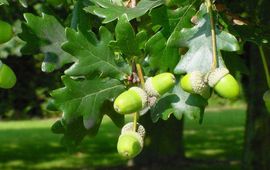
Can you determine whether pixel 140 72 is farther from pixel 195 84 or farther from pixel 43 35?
pixel 43 35

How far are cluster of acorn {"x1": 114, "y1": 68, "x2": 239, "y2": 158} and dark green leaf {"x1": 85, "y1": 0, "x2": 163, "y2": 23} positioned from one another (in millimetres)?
203

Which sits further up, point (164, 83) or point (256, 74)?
point (164, 83)

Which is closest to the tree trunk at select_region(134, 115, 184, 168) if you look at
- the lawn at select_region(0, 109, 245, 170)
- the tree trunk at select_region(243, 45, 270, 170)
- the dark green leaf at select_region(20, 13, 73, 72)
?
the lawn at select_region(0, 109, 245, 170)

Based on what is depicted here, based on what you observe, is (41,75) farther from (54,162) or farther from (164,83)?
(164,83)

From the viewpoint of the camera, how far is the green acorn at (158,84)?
164 centimetres

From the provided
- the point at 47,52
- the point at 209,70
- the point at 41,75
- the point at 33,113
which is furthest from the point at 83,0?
the point at 33,113

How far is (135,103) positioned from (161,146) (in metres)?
9.04

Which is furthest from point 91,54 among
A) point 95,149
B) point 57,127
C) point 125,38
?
point 95,149

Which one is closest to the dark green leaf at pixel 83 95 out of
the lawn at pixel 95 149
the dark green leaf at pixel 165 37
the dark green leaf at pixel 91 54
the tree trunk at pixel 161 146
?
the dark green leaf at pixel 91 54

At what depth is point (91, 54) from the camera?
1843mm

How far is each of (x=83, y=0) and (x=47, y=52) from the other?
20 cm

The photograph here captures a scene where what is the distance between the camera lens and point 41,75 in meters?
10.1

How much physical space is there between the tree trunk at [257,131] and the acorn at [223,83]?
5.29 metres

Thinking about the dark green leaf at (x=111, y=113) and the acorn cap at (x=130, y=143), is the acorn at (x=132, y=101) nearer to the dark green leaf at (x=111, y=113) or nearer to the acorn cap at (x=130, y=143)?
the acorn cap at (x=130, y=143)
